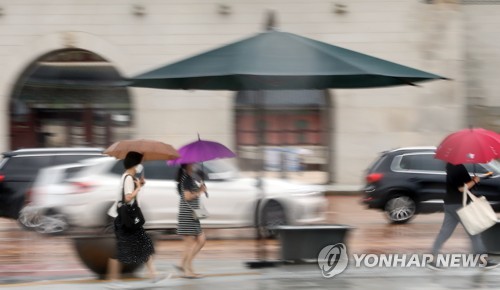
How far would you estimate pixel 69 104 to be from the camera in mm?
29734

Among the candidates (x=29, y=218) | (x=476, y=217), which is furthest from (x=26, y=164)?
(x=476, y=217)

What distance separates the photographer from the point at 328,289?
10.5m

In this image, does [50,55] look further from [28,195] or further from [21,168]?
[28,195]

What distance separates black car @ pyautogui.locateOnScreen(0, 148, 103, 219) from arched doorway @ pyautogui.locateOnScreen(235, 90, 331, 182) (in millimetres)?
9796

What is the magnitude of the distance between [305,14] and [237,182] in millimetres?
13027

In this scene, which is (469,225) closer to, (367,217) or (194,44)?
(367,217)

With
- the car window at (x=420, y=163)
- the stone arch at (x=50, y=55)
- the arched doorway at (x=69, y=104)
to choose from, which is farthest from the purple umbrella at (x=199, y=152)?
the arched doorway at (x=69, y=104)

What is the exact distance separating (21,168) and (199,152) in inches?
349

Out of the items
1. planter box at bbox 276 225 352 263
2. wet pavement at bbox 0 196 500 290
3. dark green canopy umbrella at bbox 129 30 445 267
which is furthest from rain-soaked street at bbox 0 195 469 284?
dark green canopy umbrella at bbox 129 30 445 267

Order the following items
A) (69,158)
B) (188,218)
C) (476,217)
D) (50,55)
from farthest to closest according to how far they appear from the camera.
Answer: (50,55) → (69,158) → (476,217) → (188,218)

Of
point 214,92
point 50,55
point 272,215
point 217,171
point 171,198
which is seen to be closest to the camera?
point 171,198

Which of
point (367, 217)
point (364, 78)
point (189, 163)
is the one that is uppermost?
point (364, 78)

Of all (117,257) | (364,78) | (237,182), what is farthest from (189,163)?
(237,182)

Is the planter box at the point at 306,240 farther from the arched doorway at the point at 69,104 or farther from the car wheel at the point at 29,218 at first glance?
the arched doorway at the point at 69,104
